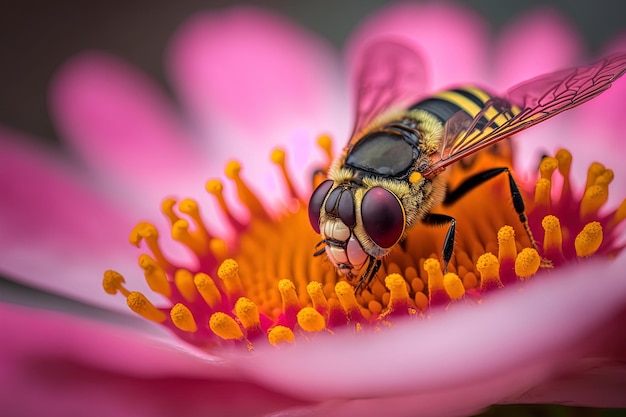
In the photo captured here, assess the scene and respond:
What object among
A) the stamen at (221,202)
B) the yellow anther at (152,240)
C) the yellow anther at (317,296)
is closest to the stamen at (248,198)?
the stamen at (221,202)

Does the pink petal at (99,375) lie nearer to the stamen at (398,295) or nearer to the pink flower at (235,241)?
the pink flower at (235,241)

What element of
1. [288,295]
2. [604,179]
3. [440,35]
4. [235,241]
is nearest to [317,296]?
[288,295]

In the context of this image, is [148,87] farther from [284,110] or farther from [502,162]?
[502,162]

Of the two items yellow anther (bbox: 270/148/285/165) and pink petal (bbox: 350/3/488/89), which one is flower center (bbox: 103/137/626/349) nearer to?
yellow anther (bbox: 270/148/285/165)

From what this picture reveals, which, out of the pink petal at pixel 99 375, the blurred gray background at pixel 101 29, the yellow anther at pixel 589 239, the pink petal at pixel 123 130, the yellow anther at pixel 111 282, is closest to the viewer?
the pink petal at pixel 99 375

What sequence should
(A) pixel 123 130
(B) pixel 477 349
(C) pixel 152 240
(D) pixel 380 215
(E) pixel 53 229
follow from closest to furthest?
(B) pixel 477 349
(D) pixel 380 215
(C) pixel 152 240
(E) pixel 53 229
(A) pixel 123 130

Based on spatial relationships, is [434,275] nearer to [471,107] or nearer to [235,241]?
[471,107]
